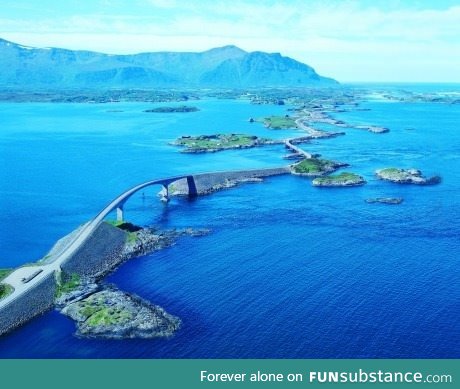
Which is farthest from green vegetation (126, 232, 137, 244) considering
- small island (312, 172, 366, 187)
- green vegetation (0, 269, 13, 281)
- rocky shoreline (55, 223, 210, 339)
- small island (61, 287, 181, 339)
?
small island (312, 172, 366, 187)

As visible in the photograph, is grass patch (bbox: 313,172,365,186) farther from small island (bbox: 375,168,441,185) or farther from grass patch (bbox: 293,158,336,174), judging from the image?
grass patch (bbox: 293,158,336,174)

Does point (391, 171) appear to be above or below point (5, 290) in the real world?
above

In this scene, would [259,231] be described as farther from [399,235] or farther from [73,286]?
[73,286]

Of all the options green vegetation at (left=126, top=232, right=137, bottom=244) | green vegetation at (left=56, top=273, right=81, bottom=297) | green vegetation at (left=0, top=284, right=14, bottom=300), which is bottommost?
green vegetation at (left=56, top=273, right=81, bottom=297)

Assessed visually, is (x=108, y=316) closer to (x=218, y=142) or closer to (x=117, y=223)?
(x=117, y=223)

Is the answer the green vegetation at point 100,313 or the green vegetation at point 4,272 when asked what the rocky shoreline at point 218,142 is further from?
the green vegetation at point 100,313

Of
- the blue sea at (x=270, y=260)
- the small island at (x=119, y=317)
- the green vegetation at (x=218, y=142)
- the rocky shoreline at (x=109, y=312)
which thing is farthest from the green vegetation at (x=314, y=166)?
the small island at (x=119, y=317)

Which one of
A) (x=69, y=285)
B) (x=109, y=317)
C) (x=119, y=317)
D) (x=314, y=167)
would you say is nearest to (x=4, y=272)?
(x=69, y=285)

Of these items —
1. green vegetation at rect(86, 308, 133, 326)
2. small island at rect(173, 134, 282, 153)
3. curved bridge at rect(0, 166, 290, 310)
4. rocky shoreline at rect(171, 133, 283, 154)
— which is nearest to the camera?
green vegetation at rect(86, 308, 133, 326)
